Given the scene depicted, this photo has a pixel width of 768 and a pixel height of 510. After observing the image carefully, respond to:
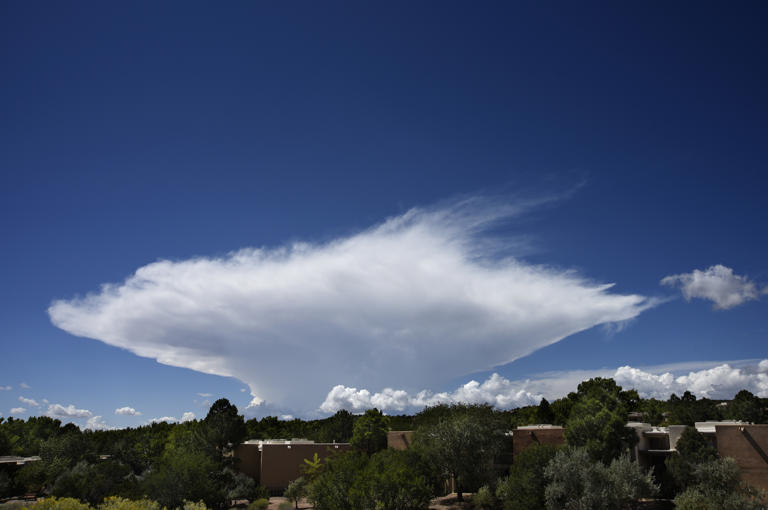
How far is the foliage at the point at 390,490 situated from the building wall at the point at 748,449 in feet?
64.8

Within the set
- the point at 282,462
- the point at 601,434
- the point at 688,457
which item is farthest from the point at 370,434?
the point at 688,457

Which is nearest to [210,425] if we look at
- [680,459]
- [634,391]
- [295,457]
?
[295,457]

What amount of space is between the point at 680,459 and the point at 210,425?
38675 millimetres

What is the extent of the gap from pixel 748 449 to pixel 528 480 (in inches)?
584

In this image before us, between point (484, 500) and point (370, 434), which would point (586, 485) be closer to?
point (484, 500)

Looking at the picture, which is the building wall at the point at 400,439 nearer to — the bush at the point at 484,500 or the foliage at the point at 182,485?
the bush at the point at 484,500

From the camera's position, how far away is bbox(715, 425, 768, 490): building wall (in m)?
33.7

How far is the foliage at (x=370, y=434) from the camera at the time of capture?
188ft

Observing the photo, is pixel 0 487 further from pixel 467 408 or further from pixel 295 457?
pixel 467 408

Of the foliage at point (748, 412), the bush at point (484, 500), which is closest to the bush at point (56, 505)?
the bush at point (484, 500)

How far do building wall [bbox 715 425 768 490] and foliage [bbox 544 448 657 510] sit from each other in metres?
6.57

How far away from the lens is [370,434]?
188ft

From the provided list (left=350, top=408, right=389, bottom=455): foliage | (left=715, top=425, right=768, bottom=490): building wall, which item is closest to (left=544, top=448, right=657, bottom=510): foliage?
(left=715, top=425, right=768, bottom=490): building wall

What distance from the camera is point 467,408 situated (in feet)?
148
